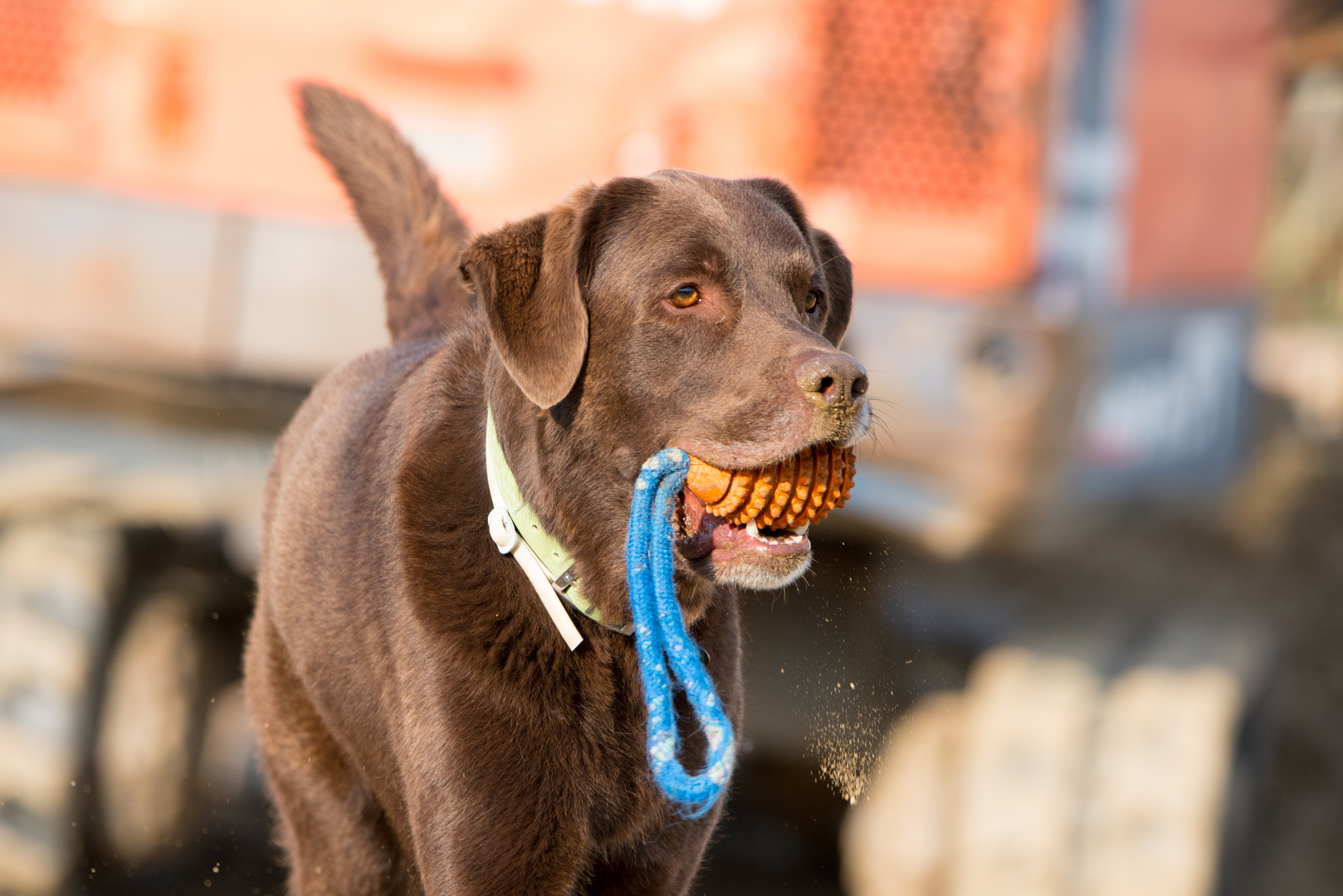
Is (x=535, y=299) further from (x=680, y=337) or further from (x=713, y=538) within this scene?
(x=713, y=538)

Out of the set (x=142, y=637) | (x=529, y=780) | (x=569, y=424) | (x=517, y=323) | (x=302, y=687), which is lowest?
(x=142, y=637)

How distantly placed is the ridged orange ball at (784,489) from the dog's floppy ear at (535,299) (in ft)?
0.84

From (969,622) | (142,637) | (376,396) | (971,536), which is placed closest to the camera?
(376,396)

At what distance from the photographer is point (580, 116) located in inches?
145

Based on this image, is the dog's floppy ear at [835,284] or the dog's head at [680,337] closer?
the dog's head at [680,337]

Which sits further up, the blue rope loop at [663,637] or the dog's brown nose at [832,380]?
the dog's brown nose at [832,380]

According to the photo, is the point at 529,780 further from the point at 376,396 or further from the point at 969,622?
the point at 969,622

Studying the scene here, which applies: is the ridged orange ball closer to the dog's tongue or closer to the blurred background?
the dog's tongue

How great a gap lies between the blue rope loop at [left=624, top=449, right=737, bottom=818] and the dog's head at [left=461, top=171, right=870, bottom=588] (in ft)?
0.17

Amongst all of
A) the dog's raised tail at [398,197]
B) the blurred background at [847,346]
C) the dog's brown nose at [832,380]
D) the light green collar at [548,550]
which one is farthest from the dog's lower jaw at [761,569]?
the blurred background at [847,346]

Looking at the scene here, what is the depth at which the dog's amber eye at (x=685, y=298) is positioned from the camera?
192 cm

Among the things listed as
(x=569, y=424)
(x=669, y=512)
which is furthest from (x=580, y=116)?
(x=669, y=512)

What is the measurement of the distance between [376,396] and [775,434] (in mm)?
951

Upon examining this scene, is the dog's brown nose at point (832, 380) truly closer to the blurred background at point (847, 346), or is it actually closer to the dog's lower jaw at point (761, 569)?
the dog's lower jaw at point (761, 569)
